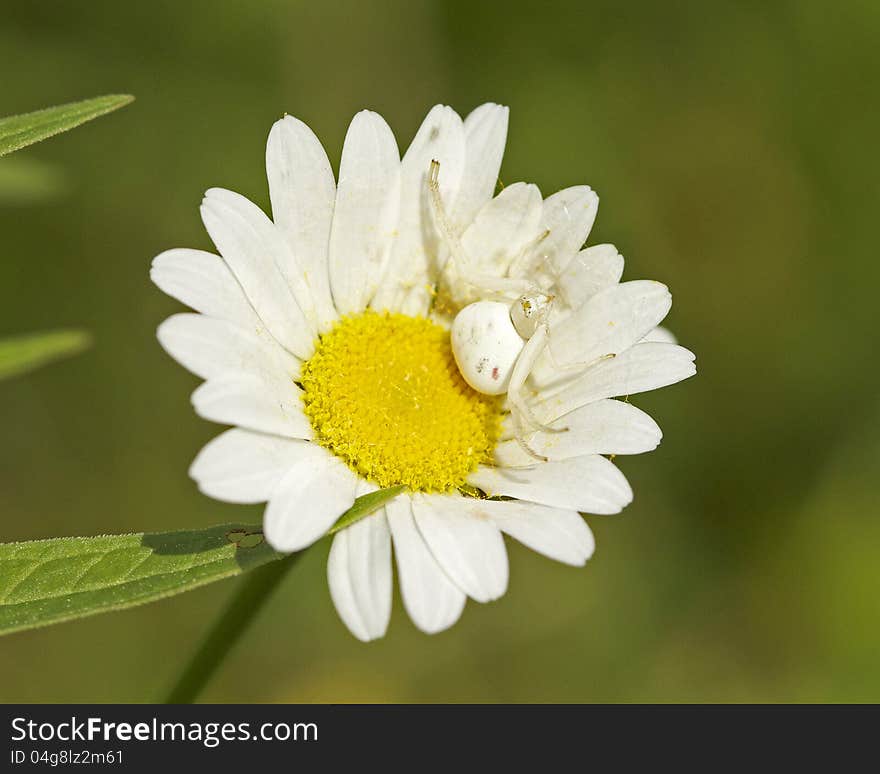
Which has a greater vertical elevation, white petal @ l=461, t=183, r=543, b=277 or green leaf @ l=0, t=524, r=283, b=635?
white petal @ l=461, t=183, r=543, b=277

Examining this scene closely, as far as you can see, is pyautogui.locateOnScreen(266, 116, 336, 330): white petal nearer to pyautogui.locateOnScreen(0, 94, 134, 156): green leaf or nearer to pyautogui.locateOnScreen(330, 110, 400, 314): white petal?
pyautogui.locateOnScreen(330, 110, 400, 314): white petal

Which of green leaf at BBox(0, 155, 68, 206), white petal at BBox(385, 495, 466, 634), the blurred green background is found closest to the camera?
white petal at BBox(385, 495, 466, 634)

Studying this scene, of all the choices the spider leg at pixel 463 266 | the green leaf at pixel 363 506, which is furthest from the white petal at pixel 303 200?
the green leaf at pixel 363 506

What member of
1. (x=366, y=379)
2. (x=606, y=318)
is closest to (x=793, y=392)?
(x=606, y=318)

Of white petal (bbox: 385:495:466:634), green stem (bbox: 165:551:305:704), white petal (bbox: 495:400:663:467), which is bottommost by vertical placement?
green stem (bbox: 165:551:305:704)

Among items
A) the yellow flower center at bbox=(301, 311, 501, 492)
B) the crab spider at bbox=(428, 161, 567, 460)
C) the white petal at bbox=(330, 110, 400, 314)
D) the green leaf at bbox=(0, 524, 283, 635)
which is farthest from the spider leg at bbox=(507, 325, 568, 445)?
the green leaf at bbox=(0, 524, 283, 635)

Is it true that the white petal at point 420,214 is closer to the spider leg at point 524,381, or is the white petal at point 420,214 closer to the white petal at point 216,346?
the spider leg at point 524,381

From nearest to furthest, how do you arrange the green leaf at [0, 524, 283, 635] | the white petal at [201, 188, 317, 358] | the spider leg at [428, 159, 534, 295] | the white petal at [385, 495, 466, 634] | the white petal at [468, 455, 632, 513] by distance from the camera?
the green leaf at [0, 524, 283, 635] < the white petal at [385, 495, 466, 634] < the white petal at [468, 455, 632, 513] < the white petal at [201, 188, 317, 358] < the spider leg at [428, 159, 534, 295]

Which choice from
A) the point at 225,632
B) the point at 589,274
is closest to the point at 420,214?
the point at 589,274
